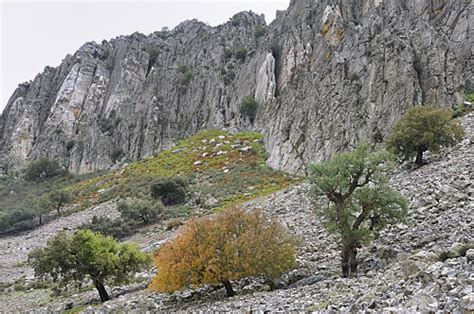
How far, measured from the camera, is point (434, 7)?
64188 mm

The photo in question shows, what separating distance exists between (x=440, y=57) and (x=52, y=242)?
4147 cm

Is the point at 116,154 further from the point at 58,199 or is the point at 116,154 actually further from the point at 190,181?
the point at 190,181

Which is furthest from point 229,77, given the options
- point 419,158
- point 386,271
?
point 386,271

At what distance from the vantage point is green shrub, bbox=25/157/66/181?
9719 centimetres

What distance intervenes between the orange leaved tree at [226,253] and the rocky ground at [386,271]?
0.88 meters

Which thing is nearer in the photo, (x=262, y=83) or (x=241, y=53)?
(x=262, y=83)

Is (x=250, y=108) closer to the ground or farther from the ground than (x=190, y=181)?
farther from the ground

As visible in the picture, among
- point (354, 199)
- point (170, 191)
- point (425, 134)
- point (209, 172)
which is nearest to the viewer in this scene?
point (354, 199)

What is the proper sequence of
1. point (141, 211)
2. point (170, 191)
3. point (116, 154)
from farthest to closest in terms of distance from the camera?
point (116, 154) < point (170, 191) < point (141, 211)

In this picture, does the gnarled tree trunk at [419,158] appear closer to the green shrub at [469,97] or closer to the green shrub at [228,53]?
the green shrub at [469,97]

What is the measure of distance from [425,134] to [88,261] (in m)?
23.2

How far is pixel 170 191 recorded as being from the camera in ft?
184

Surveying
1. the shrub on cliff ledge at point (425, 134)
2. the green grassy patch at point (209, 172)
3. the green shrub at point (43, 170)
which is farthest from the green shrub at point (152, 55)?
the shrub on cliff ledge at point (425, 134)

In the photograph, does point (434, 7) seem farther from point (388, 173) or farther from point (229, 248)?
point (229, 248)
